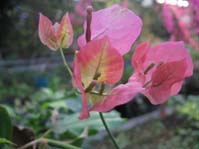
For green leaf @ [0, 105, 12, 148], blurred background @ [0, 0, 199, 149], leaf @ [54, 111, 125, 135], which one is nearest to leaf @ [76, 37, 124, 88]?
blurred background @ [0, 0, 199, 149]

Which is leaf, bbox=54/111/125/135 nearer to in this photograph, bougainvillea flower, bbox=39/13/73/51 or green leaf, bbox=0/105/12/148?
green leaf, bbox=0/105/12/148

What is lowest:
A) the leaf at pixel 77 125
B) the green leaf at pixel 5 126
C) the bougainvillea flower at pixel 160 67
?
the leaf at pixel 77 125

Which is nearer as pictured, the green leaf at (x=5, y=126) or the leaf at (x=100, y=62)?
the leaf at (x=100, y=62)

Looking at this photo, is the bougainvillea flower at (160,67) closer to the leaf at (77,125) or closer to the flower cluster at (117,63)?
the flower cluster at (117,63)

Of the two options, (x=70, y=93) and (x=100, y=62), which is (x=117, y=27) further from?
(x=70, y=93)

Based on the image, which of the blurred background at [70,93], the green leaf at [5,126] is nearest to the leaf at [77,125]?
the blurred background at [70,93]

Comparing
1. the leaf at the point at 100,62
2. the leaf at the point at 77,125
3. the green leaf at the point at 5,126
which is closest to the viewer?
the leaf at the point at 100,62

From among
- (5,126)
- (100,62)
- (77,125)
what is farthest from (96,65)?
(77,125)

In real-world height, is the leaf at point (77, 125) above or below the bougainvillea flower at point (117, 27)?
below
